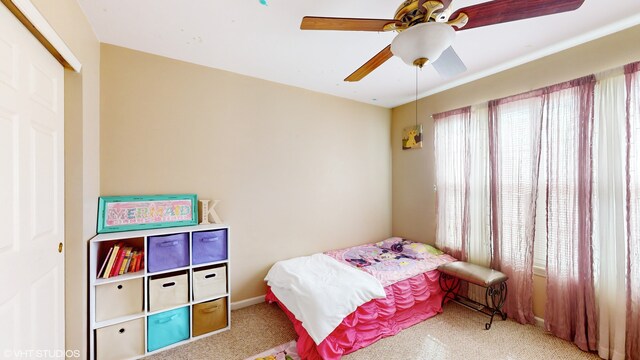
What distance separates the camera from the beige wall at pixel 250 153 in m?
2.11

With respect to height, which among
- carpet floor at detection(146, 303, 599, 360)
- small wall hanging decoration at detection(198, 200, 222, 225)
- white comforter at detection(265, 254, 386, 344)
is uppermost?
small wall hanging decoration at detection(198, 200, 222, 225)

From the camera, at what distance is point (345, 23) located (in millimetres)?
1253

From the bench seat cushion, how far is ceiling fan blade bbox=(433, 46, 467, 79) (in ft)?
6.05

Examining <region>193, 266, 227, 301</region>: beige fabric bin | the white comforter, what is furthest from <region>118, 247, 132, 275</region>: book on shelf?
the white comforter

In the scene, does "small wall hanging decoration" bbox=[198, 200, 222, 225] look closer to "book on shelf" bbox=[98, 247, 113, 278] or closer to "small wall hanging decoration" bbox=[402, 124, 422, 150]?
"book on shelf" bbox=[98, 247, 113, 278]

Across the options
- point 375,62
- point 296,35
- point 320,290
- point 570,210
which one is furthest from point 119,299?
point 570,210

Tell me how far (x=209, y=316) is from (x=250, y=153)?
5.17ft

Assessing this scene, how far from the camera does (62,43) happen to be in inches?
52.2

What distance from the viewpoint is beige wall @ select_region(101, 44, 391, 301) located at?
6.91ft

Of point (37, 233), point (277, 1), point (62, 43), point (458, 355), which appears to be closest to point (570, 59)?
point (277, 1)

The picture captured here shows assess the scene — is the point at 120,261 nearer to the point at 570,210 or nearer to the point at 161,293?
the point at 161,293

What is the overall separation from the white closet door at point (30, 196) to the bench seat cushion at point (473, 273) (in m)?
3.02

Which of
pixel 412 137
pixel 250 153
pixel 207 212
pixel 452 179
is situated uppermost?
pixel 412 137

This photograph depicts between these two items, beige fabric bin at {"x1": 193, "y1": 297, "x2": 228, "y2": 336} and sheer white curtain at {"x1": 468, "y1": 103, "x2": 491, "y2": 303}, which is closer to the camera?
beige fabric bin at {"x1": 193, "y1": 297, "x2": 228, "y2": 336}
